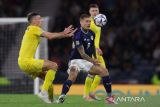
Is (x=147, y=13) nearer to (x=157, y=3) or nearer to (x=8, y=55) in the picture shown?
(x=157, y=3)

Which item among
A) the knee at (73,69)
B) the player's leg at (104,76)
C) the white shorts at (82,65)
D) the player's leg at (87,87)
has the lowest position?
the player's leg at (87,87)

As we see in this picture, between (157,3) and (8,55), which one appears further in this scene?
(157,3)

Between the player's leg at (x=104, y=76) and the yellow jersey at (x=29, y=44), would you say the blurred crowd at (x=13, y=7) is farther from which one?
the yellow jersey at (x=29, y=44)

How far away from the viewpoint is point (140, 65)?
2655 cm

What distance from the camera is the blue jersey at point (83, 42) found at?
15508mm

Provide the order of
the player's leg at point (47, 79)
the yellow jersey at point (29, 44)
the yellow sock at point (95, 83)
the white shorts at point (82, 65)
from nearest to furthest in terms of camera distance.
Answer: the player's leg at point (47, 79) < the yellow jersey at point (29, 44) < the white shorts at point (82, 65) < the yellow sock at point (95, 83)

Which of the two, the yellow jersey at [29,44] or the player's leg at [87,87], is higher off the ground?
the yellow jersey at [29,44]

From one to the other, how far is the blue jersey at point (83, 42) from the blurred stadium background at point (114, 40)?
6.54 m

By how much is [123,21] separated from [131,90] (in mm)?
6432

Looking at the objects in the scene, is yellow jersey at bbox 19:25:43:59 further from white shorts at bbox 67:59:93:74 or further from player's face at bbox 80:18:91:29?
player's face at bbox 80:18:91:29

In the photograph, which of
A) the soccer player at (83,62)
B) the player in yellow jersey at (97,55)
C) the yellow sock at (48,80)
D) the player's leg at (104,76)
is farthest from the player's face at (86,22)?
the yellow sock at (48,80)

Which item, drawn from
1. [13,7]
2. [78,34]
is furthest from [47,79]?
[13,7]

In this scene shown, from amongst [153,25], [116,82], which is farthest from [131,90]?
[153,25]

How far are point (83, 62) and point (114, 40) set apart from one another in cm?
1199
